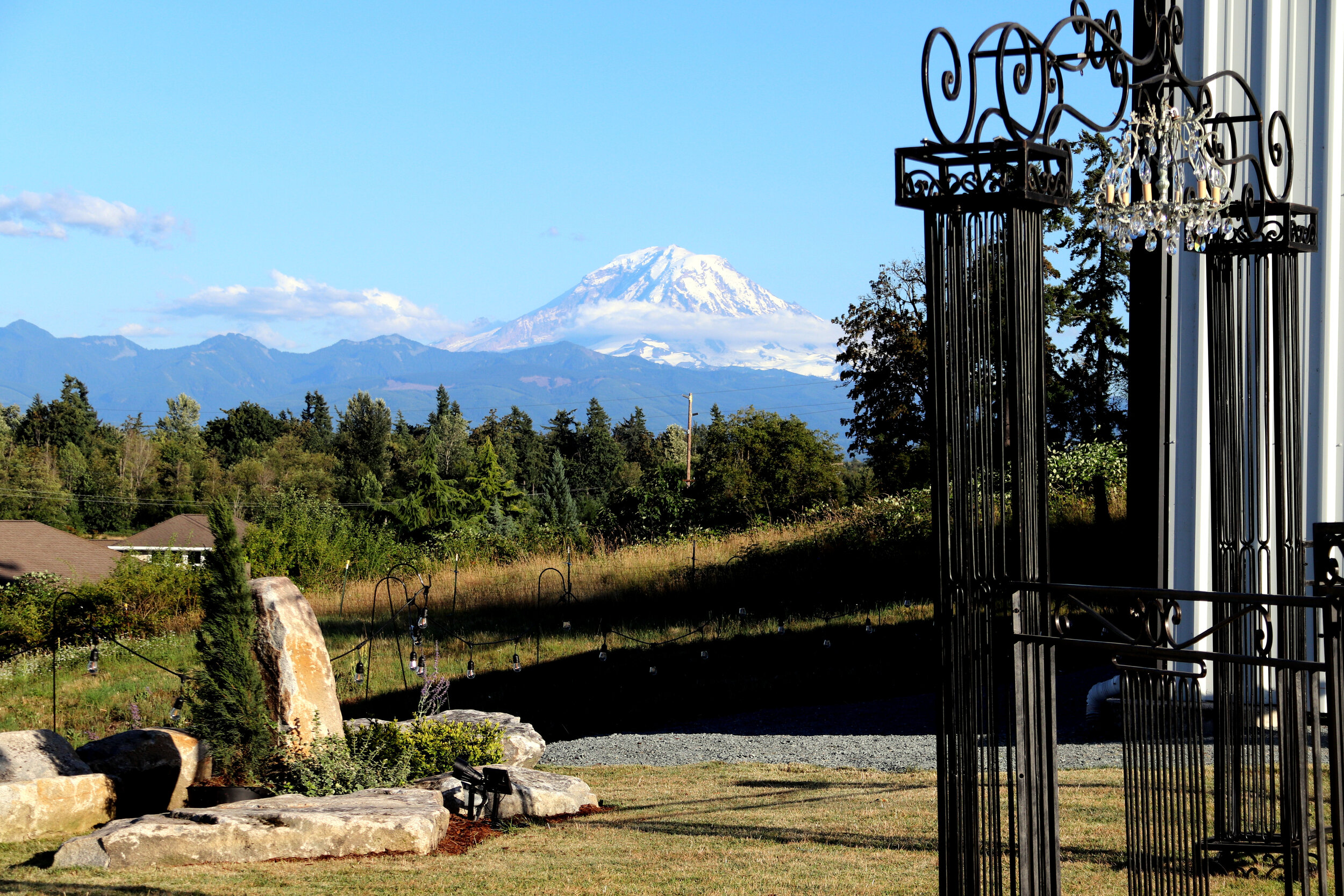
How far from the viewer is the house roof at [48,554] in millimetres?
27953

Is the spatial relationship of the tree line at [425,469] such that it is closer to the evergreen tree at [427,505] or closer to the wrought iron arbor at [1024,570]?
the evergreen tree at [427,505]

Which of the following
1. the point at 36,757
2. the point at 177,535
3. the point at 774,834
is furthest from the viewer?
the point at 177,535

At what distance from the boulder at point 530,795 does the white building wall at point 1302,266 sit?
5.00m

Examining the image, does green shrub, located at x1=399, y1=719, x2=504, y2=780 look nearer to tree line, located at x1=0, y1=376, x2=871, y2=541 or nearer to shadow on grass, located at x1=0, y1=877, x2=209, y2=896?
shadow on grass, located at x1=0, y1=877, x2=209, y2=896

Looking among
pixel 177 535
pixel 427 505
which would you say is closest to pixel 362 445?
pixel 177 535

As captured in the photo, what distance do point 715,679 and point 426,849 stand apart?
9.42 metres

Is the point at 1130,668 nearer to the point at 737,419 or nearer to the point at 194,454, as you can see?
the point at 737,419

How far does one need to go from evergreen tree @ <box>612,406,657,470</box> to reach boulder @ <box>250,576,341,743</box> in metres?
64.9

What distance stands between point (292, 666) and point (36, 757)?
2.25 meters

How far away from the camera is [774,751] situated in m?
11.3

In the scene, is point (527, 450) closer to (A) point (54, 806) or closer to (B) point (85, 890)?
(A) point (54, 806)

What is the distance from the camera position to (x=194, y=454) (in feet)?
230

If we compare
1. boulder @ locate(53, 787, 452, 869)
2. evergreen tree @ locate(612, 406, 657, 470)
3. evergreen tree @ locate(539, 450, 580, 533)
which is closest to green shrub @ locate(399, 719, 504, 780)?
boulder @ locate(53, 787, 452, 869)

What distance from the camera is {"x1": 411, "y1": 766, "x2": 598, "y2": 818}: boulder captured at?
8.40m
